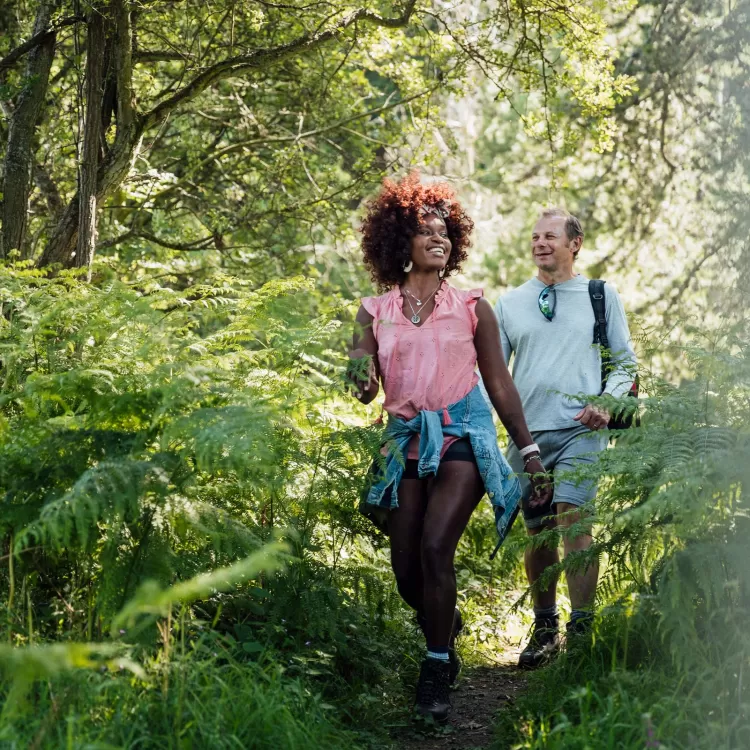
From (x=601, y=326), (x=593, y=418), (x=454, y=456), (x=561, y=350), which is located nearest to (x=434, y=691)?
(x=454, y=456)

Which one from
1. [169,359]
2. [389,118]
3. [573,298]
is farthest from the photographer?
[389,118]

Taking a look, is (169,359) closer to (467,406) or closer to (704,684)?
(467,406)

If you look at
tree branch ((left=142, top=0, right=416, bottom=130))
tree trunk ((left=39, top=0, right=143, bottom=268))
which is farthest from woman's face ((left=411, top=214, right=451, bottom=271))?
tree branch ((left=142, top=0, right=416, bottom=130))

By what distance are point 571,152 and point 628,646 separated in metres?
5.72

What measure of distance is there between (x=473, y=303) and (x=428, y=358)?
0.40m

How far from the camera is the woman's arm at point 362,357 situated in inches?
198

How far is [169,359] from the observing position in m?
5.17

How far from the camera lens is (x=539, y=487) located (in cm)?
534

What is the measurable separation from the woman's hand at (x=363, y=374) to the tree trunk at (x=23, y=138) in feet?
9.83

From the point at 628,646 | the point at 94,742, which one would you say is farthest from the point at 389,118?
the point at 94,742

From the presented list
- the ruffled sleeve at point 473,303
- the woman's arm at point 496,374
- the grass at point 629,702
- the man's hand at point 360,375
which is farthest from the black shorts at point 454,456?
the grass at point 629,702

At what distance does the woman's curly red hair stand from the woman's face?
37 millimetres

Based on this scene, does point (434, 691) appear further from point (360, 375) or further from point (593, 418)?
point (593, 418)

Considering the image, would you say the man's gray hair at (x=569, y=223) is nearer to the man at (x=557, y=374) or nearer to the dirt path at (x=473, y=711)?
the man at (x=557, y=374)
